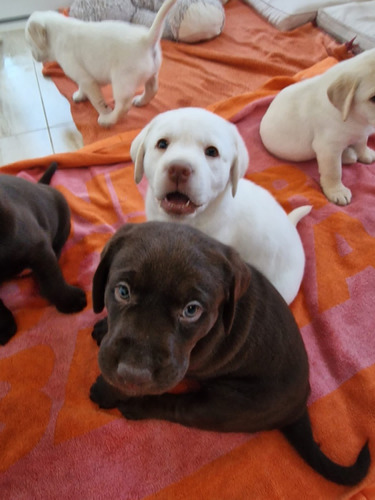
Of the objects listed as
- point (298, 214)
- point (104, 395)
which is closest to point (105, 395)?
point (104, 395)

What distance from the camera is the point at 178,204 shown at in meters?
1.59

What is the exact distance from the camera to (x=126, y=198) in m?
2.57

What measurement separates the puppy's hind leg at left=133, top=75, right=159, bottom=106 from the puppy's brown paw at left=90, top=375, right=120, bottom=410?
2.67 m

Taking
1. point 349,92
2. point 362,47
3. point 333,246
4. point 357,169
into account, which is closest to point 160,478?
point 333,246

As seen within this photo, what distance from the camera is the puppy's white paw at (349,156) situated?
9.11ft

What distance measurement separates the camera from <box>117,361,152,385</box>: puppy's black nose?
1013 mm

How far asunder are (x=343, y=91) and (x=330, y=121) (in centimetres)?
25

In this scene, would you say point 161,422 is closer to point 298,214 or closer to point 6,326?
point 6,326

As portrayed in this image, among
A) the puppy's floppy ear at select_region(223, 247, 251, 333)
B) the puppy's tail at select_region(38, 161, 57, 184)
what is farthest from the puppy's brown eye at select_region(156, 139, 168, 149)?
the puppy's tail at select_region(38, 161, 57, 184)

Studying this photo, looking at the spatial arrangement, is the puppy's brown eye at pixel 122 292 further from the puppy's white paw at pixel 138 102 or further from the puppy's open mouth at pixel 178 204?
the puppy's white paw at pixel 138 102

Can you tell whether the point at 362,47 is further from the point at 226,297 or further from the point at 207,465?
the point at 207,465

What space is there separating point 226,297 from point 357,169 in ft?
6.77

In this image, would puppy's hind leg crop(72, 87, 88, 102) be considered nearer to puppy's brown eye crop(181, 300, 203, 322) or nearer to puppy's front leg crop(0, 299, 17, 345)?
puppy's front leg crop(0, 299, 17, 345)

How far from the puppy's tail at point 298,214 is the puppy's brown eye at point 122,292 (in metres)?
1.39
